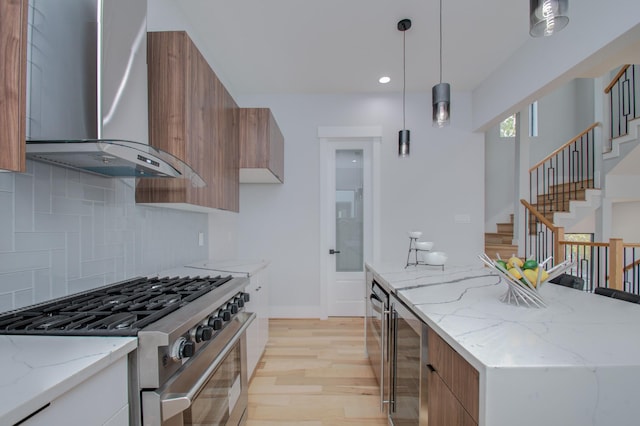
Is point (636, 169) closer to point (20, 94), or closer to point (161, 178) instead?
point (161, 178)

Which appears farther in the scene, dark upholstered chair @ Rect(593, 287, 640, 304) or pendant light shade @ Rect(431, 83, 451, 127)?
pendant light shade @ Rect(431, 83, 451, 127)

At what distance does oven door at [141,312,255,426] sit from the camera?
0.84 m

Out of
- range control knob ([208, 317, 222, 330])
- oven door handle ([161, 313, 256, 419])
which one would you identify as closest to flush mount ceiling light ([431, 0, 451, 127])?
range control knob ([208, 317, 222, 330])

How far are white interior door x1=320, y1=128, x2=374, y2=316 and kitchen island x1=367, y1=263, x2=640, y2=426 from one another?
106 inches

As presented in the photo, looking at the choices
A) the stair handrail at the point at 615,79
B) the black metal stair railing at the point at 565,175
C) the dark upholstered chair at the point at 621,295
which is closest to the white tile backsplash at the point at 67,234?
the dark upholstered chair at the point at 621,295

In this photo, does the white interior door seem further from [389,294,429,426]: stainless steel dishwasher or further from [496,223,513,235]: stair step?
[496,223,513,235]: stair step

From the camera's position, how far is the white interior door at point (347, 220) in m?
3.81

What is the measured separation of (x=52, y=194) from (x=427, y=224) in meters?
3.62

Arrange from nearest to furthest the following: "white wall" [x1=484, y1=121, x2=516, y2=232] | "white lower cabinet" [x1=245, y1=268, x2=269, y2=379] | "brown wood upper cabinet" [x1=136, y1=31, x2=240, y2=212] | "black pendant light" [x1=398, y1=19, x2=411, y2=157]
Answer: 1. "brown wood upper cabinet" [x1=136, y1=31, x2=240, y2=212]
2. "white lower cabinet" [x1=245, y1=268, x2=269, y2=379]
3. "black pendant light" [x1=398, y1=19, x2=411, y2=157]
4. "white wall" [x1=484, y1=121, x2=516, y2=232]

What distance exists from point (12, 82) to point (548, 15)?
5.75 feet

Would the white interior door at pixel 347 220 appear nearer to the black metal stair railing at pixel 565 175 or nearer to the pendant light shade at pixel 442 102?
the pendant light shade at pixel 442 102

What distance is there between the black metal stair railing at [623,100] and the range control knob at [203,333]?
5986mm

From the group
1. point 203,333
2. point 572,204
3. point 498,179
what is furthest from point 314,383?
point 498,179

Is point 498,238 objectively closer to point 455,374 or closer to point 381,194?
point 381,194
